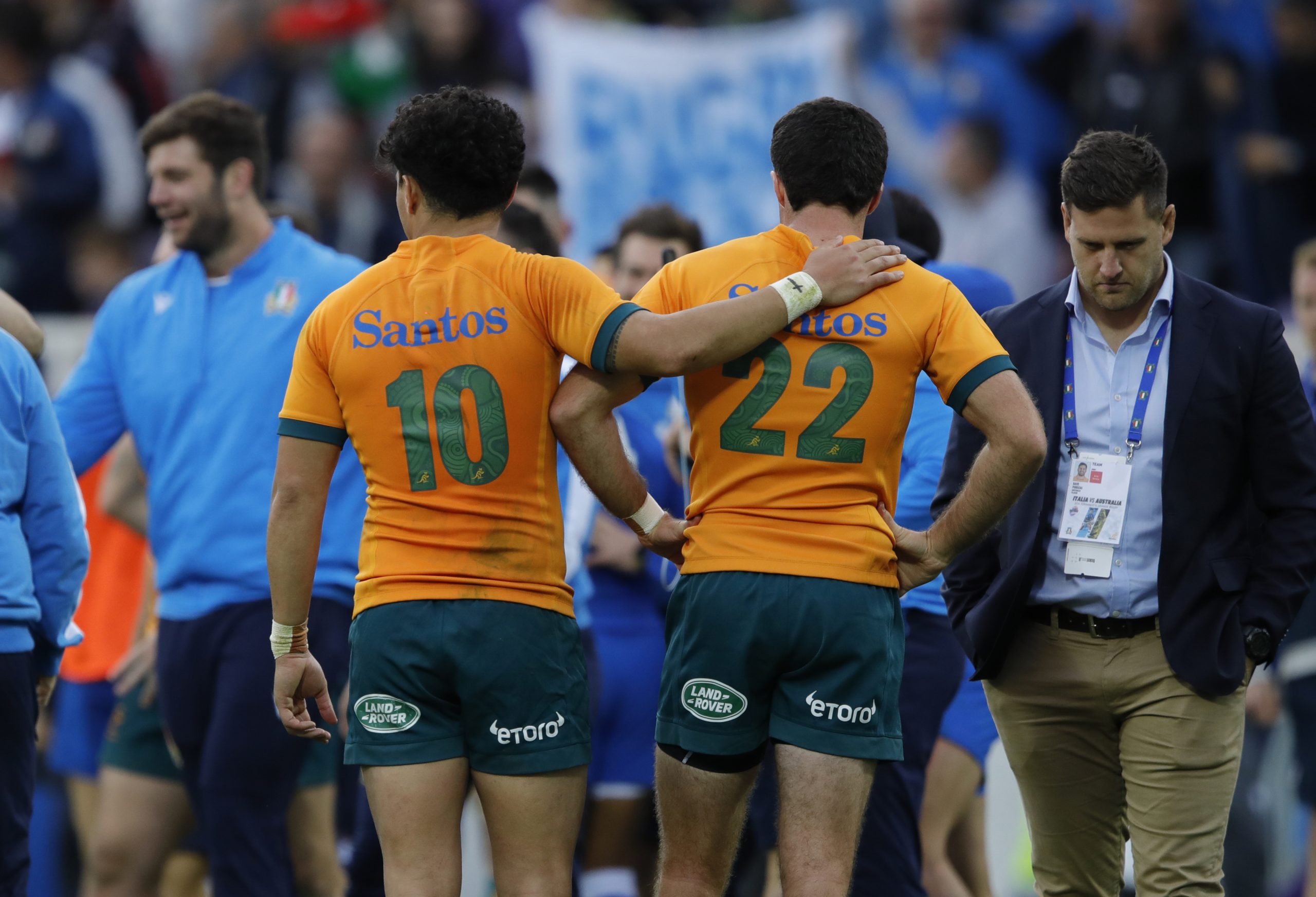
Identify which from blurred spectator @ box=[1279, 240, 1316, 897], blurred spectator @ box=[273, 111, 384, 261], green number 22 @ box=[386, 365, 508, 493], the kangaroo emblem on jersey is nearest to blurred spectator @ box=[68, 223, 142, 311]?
blurred spectator @ box=[273, 111, 384, 261]

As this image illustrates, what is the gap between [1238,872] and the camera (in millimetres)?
8805

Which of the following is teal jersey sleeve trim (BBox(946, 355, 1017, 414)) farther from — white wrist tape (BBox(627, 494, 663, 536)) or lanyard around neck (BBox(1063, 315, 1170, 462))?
white wrist tape (BBox(627, 494, 663, 536))

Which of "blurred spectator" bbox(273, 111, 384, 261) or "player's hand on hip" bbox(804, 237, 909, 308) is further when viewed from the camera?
"blurred spectator" bbox(273, 111, 384, 261)

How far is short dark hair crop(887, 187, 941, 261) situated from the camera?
6.29m

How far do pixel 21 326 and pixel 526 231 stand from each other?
1.96 meters

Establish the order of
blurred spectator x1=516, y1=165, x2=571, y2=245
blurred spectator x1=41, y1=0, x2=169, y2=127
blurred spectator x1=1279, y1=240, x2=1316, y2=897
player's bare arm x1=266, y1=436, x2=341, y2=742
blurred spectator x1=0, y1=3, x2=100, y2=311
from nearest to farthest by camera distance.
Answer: player's bare arm x1=266, y1=436, x2=341, y2=742, blurred spectator x1=516, y1=165, x2=571, y2=245, blurred spectator x1=1279, y1=240, x2=1316, y2=897, blurred spectator x1=0, y1=3, x2=100, y2=311, blurred spectator x1=41, y1=0, x2=169, y2=127

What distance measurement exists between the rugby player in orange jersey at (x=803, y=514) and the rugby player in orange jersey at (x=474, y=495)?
0.12 meters

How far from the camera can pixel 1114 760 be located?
16.8 ft

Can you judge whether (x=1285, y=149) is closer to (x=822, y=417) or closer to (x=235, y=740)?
(x=822, y=417)

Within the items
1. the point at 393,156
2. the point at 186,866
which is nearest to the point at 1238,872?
the point at 186,866

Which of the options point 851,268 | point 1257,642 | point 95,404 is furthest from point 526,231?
point 1257,642

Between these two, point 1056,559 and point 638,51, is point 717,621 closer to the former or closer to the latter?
point 1056,559

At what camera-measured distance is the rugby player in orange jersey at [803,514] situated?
4316 millimetres

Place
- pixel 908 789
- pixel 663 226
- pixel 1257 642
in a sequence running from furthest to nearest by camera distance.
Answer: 1. pixel 663 226
2. pixel 908 789
3. pixel 1257 642
